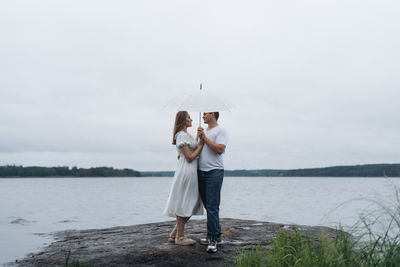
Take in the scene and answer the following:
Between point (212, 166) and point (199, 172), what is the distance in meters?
0.32

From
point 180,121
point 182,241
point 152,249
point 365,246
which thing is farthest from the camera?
point 182,241

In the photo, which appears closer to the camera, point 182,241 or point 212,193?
point 212,193

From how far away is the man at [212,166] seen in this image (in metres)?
6.65

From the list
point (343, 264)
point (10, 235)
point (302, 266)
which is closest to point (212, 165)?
point (302, 266)

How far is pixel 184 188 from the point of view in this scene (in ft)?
22.7

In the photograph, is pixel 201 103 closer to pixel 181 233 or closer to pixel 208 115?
pixel 208 115

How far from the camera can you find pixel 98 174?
109000mm

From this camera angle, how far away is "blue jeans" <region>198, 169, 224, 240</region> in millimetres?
6707

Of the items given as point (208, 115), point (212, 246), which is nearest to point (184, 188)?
point (212, 246)

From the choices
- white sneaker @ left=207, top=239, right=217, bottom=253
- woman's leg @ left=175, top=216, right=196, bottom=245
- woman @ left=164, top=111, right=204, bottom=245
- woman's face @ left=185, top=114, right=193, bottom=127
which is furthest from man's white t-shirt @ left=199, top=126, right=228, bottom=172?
white sneaker @ left=207, top=239, right=217, bottom=253

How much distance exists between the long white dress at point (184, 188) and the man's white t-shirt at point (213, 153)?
0.19 meters

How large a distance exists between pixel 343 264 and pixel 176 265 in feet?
9.05

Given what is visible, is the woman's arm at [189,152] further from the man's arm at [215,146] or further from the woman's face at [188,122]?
the woman's face at [188,122]

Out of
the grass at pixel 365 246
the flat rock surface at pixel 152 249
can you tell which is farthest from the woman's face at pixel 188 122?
the grass at pixel 365 246
